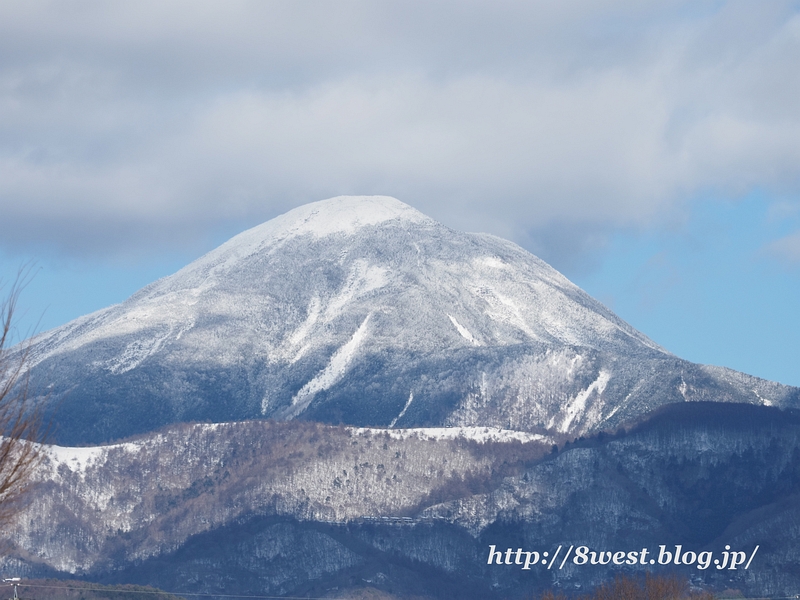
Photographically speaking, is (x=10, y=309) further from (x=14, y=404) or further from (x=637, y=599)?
(x=637, y=599)

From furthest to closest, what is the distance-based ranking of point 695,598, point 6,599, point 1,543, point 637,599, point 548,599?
point 6,599, point 695,598, point 548,599, point 637,599, point 1,543

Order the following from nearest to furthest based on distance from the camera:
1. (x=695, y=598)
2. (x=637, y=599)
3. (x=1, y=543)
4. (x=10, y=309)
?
(x=10, y=309), (x=1, y=543), (x=637, y=599), (x=695, y=598)

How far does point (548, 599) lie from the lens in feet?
411

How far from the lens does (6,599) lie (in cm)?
19850

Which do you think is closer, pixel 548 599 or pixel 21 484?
pixel 21 484

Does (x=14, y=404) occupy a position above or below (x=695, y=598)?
below

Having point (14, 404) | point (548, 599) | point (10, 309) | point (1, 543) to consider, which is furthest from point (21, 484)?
point (548, 599)

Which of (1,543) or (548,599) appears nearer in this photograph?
(1,543)

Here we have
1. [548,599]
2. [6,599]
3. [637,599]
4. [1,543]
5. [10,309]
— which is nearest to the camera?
[10,309]

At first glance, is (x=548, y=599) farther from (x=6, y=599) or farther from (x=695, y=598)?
(x=6, y=599)

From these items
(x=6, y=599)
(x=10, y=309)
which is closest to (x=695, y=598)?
(x=6, y=599)

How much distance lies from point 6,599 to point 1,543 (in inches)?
6508

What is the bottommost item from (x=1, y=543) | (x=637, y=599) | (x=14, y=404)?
(x=1, y=543)

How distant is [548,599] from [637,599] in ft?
43.3
